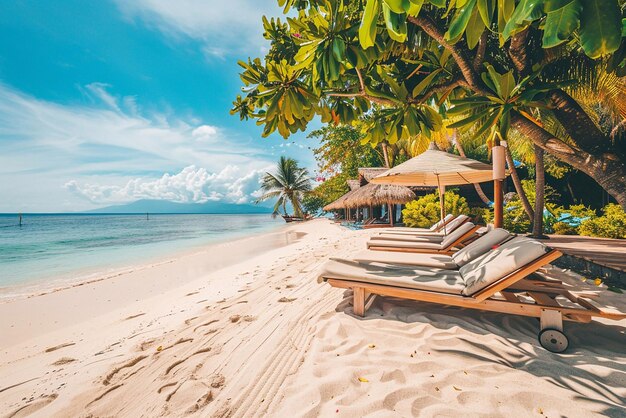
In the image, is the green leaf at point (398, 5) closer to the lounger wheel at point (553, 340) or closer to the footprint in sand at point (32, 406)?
the lounger wheel at point (553, 340)

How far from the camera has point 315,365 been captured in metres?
1.94

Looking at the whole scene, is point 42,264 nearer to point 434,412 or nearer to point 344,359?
point 344,359

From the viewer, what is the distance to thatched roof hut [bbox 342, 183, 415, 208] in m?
13.5

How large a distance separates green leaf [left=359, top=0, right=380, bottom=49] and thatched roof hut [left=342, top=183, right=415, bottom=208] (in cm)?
1287

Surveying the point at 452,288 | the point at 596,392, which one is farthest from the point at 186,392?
the point at 596,392

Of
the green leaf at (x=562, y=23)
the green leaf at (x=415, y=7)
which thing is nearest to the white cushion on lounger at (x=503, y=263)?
the green leaf at (x=562, y=23)

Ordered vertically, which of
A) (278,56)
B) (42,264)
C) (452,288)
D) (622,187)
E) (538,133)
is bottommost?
(42,264)

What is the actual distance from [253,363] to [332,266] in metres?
1.25

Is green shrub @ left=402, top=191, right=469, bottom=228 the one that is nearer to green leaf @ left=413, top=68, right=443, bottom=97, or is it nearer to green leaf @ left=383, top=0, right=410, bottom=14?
green leaf @ left=413, top=68, right=443, bottom=97

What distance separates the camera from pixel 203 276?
6266mm

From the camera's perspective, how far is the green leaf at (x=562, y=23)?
84 centimetres

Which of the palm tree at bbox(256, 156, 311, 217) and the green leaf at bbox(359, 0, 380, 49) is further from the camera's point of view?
the palm tree at bbox(256, 156, 311, 217)

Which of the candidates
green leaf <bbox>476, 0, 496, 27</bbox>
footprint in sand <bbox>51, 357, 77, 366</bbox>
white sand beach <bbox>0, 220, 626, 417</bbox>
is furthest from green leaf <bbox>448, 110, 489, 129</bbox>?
footprint in sand <bbox>51, 357, 77, 366</bbox>

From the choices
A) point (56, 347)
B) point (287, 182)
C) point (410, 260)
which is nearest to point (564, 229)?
point (410, 260)
